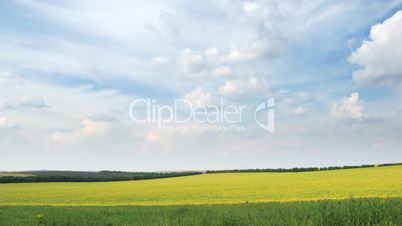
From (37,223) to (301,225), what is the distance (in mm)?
8562

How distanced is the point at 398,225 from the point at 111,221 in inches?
354

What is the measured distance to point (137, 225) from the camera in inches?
487

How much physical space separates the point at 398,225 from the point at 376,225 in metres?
0.62

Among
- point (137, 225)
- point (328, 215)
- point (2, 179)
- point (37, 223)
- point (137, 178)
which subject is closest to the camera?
point (328, 215)

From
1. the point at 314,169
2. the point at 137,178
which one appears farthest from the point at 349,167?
the point at 137,178

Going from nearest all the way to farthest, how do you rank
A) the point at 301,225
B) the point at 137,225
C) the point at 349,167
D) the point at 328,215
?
the point at 301,225 < the point at 328,215 < the point at 137,225 < the point at 349,167

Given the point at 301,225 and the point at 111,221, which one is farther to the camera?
the point at 111,221

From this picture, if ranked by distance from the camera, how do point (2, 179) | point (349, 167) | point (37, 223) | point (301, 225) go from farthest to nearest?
point (349, 167)
point (2, 179)
point (37, 223)
point (301, 225)

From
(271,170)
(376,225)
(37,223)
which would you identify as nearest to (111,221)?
(37,223)

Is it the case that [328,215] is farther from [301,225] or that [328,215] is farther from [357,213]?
[301,225]

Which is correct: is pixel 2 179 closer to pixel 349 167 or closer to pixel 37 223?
pixel 349 167

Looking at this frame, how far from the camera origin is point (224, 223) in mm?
11875

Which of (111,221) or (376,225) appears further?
(111,221)

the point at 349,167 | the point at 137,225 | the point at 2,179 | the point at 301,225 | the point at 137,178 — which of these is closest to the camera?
the point at 301,225
